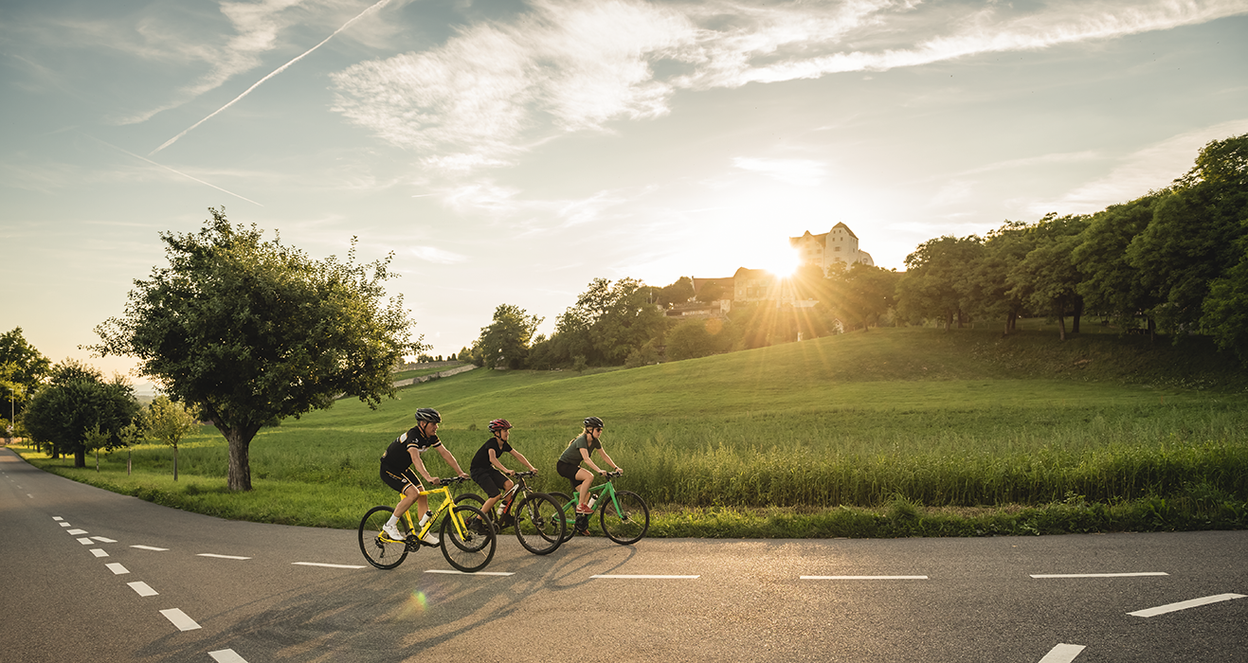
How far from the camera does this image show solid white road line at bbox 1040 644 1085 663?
509 cm

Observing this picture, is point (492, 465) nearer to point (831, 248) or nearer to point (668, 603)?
point (668, 603)

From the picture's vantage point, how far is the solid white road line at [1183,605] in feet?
20.0

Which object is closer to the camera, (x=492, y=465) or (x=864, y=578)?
(x=864, y=578)

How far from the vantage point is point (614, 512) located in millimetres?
10516

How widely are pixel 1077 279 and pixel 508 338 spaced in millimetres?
84094

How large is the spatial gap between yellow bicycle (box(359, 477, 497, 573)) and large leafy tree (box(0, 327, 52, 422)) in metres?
106

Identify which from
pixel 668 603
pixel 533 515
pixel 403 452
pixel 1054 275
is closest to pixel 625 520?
pixel 533 515

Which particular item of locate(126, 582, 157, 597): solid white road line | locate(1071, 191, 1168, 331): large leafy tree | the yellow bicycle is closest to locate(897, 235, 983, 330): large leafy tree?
locate(1071, 191, 1168, 331): large leafy tree

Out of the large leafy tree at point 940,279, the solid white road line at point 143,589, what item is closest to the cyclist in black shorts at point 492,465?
the solid white road line at point 143,589

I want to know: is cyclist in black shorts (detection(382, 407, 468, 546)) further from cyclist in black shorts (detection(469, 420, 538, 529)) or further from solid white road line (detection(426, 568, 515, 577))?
cyclist in black shorts (detection(469, 420, 538, 529))

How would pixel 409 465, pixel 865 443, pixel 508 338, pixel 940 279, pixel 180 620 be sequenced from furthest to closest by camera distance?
1. pixel 508 338
2. pixel 940 279
3. pixel 865 443
4. pixel 409 465
5. pixel 180 620

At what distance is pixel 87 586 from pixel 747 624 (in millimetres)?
8644

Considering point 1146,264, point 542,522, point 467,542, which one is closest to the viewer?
point 467,542

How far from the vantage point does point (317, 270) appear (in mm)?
22156
